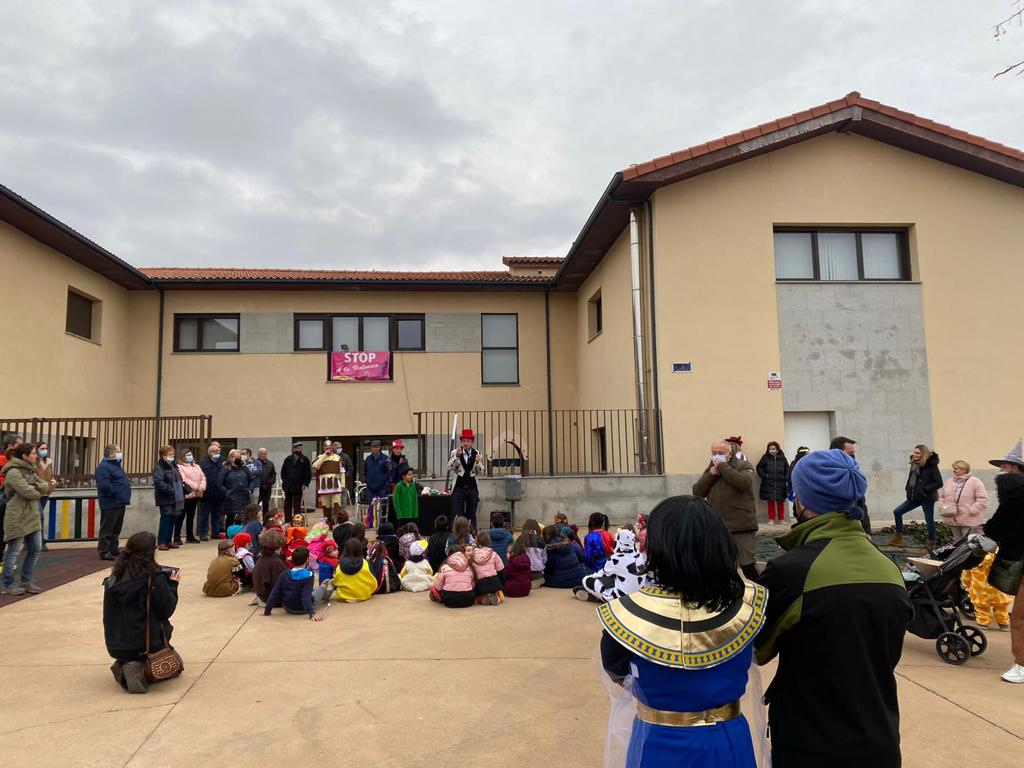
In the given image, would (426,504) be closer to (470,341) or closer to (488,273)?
(470,341)

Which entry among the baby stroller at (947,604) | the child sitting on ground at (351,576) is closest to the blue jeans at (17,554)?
the child sitting on ground at (351,576)

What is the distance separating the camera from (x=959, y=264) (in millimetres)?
13883

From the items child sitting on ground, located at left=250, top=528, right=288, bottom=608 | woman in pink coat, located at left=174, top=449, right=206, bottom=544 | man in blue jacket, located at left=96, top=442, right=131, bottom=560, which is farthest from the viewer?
woman in pink coat, located at left=174, top=449, right=206, bottom=544

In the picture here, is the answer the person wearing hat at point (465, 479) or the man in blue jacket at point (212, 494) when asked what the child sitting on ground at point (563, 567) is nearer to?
the person wearing hat at point (465, 479)

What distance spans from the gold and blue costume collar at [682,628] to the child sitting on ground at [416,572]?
6.72m

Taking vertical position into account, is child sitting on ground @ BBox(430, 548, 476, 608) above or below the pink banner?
below

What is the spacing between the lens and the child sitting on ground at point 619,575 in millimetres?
3363

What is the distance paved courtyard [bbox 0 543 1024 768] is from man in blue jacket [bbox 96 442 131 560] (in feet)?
9.67

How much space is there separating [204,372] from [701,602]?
720 inches

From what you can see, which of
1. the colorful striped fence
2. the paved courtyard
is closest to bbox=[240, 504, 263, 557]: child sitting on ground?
the paved courtyard

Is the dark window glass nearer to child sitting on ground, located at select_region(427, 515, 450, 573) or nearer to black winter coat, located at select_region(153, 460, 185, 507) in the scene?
black winter coat, located at select_region(153, 460, 185, 507)

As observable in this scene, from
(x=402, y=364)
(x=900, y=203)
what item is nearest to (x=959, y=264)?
(x=900, y=203)

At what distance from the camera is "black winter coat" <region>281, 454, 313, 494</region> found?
13.9 m

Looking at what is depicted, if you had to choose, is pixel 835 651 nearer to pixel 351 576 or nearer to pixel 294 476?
pixel 351 576
